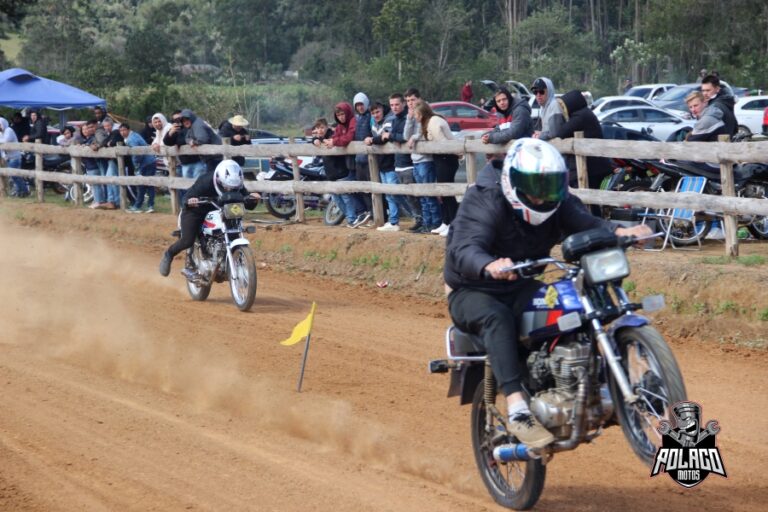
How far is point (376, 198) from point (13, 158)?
1309 centimetres

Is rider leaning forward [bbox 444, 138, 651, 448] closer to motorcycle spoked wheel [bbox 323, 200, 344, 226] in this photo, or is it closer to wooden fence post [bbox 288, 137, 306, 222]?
motorcycle spoked wheel [bbox 323, 200, 344, 226]

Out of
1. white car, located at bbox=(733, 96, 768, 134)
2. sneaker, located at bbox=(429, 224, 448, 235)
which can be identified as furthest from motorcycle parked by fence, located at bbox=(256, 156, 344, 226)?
white car, located at bbox=(733, 96, 768, 134)

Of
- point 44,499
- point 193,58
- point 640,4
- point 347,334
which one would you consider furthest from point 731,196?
point 193,58

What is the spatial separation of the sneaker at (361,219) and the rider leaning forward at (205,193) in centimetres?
321

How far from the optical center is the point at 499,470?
5.90 m

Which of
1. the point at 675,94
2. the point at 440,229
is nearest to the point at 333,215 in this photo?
the point at 440,229

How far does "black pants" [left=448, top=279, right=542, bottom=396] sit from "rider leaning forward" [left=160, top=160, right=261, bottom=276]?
22.3ft

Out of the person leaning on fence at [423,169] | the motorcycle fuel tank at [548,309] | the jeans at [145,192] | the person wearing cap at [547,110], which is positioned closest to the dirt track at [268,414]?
the motorcycle fuel tank at [548,309]

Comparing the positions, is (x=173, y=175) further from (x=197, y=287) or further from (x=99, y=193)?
(x=197, y=287)

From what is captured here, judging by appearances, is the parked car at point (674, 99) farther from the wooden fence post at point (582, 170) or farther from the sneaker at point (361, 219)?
the wooden fence post at point (582, 170)

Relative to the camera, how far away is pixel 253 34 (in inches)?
2731

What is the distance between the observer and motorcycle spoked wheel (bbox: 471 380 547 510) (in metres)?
5.57

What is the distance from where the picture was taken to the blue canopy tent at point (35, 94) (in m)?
27.4

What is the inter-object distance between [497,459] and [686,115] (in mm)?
27988
